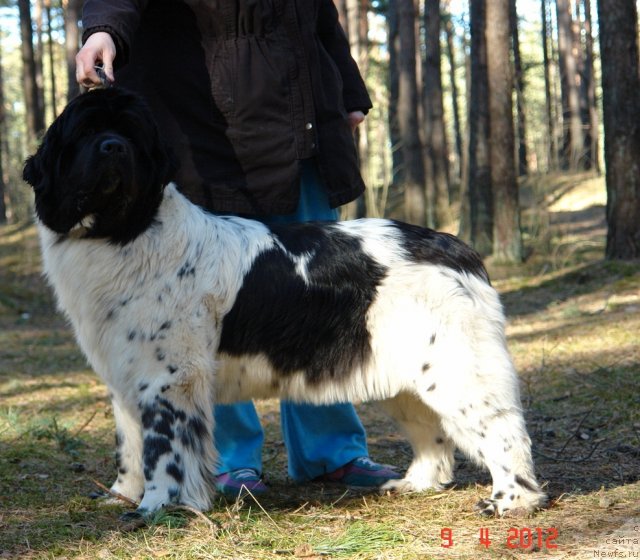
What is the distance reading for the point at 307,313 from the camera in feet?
12.4

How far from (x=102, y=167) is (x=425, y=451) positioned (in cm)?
207

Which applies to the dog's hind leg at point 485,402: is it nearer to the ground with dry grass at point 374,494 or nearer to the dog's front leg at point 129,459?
the ground with dry grass at point 374,494

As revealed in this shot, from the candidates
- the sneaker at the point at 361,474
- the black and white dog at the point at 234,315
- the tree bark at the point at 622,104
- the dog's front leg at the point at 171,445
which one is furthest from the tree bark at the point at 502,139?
the dog's front leg at the point at 171,445

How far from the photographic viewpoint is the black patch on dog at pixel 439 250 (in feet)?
12.7

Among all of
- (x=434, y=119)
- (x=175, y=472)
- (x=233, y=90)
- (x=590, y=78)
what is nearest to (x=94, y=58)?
(x=233, y=90)

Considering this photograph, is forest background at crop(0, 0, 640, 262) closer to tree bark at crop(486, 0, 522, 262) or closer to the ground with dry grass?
tree bark at crop(486, 0, 522, 262)

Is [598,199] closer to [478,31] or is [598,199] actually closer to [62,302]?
[478,31]

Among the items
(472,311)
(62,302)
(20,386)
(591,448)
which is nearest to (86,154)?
(62,302)

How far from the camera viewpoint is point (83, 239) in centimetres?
373

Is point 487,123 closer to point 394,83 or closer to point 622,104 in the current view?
point 622,104

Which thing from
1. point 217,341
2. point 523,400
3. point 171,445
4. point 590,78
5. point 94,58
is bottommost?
point 523,400

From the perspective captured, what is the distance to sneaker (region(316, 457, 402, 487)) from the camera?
14.7 feet

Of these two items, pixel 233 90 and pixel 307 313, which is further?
pixel 233 90

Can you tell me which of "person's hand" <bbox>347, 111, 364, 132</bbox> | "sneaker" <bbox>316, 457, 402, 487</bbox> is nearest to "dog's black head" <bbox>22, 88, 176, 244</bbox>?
"person's hand" <bbox>347, 111, 364, 132</bbox>
